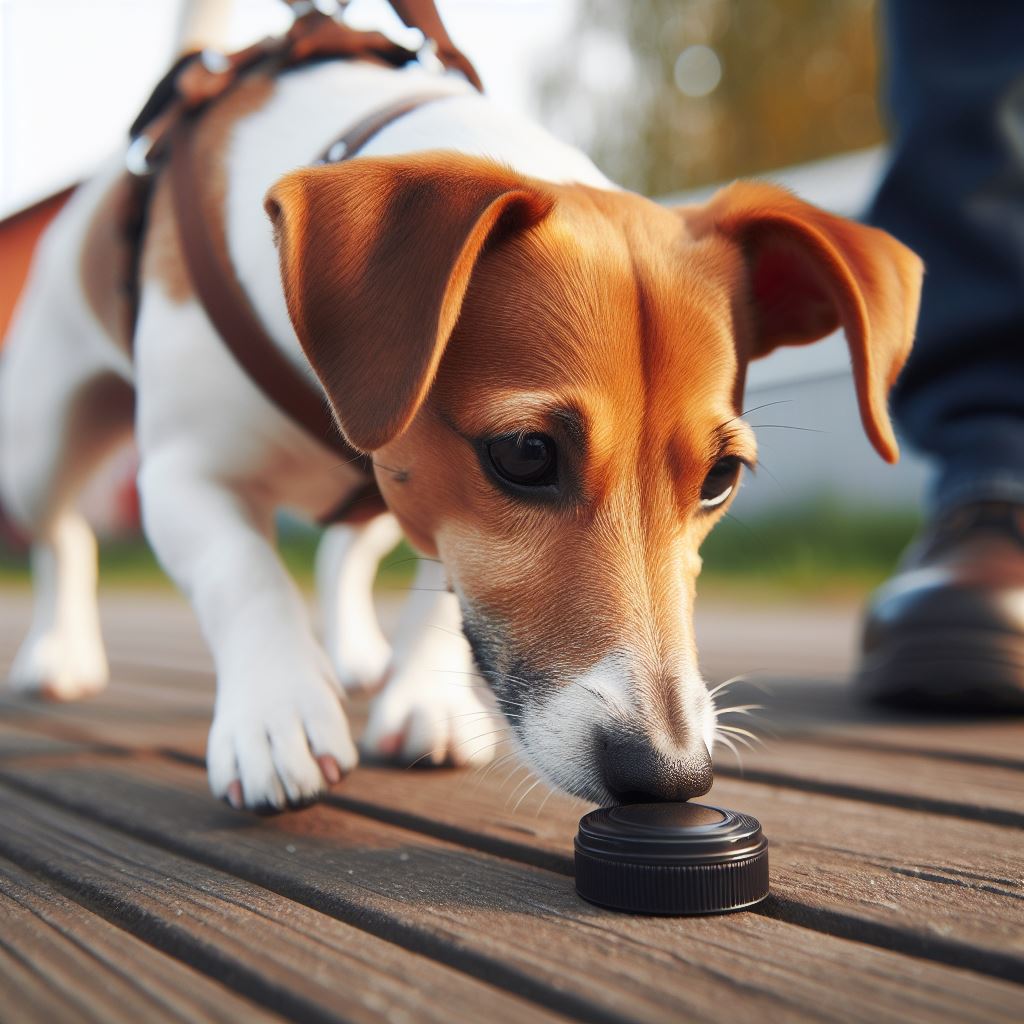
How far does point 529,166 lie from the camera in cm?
181

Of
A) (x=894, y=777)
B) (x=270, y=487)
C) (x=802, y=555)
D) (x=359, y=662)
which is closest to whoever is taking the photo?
(x=894, y=777)

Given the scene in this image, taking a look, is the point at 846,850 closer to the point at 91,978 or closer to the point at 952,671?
the point at 91,978

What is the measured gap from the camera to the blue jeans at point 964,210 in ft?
8.91

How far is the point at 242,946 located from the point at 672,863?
0.41 metres

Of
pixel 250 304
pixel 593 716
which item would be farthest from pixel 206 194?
pixel 593 716

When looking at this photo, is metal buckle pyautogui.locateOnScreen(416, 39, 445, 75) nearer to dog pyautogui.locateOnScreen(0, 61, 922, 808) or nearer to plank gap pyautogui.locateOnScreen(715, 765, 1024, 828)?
dog pyautogui.locateOnScreen(0, 61, 922, 808)

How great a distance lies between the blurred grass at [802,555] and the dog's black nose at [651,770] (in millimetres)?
5059

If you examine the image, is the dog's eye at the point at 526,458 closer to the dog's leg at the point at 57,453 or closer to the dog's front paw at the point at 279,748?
the dog's front paw at the point at 279,748

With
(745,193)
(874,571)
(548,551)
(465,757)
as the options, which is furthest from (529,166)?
(874,571)

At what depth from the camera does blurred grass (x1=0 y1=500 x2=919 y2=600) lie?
675 centimetres

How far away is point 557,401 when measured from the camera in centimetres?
147

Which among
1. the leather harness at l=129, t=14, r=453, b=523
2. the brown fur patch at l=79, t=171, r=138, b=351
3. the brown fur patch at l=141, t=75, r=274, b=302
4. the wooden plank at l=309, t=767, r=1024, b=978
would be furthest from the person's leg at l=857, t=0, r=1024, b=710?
the brown fur patch at l=79, t=171, r=138, b=351

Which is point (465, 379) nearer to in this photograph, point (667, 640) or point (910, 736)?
point (667, 640)

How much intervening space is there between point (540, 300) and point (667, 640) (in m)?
0.48
